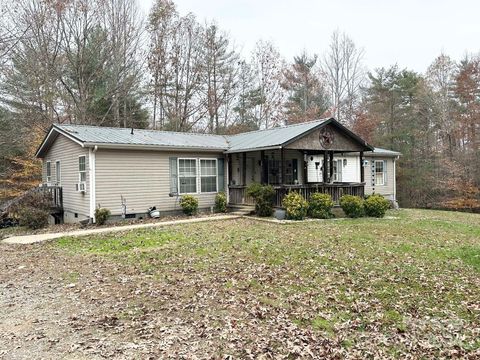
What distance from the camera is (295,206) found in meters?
14.0

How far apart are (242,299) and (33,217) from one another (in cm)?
1112

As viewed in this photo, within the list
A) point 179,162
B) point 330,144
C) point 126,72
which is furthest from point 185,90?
point 330,144

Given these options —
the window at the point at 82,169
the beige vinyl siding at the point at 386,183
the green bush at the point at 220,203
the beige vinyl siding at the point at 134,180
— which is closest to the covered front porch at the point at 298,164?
Result: the green bush at the point at 220,203

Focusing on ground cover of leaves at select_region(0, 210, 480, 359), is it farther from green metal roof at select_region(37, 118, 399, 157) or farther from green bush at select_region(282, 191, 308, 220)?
green metal roof at select_region(37, 118, 399, 157)

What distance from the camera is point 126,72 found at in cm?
2405

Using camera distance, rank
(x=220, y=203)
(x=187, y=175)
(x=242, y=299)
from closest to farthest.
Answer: (x=242, y=299)
(x=187, y=175)
(x=220, y=203)

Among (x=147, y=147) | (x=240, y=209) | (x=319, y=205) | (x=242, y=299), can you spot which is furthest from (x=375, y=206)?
(x=242, y=299)

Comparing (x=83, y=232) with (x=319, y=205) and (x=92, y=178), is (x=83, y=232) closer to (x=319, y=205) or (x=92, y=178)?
(x=92, y=178)

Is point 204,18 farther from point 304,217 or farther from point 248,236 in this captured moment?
point 248,236

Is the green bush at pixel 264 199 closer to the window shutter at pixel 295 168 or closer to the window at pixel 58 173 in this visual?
the window shutter at pixel 295 168

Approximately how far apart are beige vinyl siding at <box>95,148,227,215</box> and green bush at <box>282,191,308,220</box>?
4729 mm

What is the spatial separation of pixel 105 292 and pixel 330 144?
12.3 m

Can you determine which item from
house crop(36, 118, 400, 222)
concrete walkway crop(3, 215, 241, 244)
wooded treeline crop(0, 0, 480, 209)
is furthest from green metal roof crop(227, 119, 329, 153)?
wooded treeline crop(0, 0, 480, 209)

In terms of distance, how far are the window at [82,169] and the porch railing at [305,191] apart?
6.29 metres
